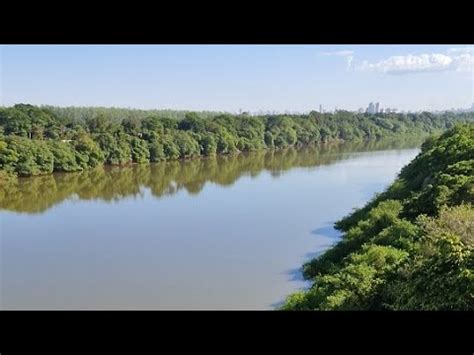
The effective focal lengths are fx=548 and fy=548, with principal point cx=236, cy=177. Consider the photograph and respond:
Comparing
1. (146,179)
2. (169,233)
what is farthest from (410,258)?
(146,179)

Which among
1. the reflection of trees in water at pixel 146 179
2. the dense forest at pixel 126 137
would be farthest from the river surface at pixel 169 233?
the dense forest at pixel 126 137

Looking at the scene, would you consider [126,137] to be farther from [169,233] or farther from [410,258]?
[410,258]

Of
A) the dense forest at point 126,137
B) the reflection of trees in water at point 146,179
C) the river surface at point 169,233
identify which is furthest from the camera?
the dense forest at point 126,137

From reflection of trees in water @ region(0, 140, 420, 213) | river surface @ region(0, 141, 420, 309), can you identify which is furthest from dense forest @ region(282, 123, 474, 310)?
reflection of trees in water @ region(0, 140, 420, 213)

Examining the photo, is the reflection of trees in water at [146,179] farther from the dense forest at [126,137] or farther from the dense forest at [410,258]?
the dense forest at [410,258]
